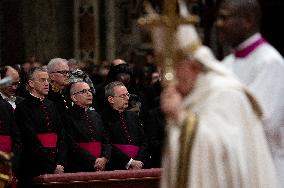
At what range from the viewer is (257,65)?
239 inches

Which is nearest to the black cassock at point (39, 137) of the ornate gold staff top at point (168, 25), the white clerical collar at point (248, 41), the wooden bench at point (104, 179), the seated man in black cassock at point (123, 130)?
the wooden bench at point (104, 179)

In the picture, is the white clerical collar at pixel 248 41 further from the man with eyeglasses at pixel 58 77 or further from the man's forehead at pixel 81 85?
the man with eyeglasses at pixel 58 77

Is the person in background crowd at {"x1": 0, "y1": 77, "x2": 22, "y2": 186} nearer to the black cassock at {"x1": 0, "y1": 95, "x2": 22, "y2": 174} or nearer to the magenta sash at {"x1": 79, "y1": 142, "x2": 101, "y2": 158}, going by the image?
the black cassock at {"x1": 0, "y1": 95, "x2": 22, "y2": 174}

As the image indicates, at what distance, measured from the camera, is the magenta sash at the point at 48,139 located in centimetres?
941

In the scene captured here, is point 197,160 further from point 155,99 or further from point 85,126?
point 155,99

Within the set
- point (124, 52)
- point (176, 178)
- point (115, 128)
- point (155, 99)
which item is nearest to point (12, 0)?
point (124, 52)

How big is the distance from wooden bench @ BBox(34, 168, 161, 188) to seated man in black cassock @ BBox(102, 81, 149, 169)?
667mm

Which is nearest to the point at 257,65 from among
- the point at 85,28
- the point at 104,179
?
the point at 104,179

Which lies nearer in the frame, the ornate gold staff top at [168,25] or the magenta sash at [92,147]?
the ornate gold staff top at [168,25]

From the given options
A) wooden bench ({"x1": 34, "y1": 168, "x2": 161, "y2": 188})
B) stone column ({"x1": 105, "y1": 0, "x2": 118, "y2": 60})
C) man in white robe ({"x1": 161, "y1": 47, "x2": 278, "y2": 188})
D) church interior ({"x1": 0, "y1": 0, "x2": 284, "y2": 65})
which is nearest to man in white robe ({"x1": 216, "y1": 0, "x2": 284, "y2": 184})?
man in white robe ({"x1": 161, "y1": 47, "x2": 278, "y2": 188})

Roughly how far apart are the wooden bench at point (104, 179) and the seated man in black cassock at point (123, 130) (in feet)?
2.19

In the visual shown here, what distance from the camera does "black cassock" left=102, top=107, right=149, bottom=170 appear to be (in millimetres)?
10068

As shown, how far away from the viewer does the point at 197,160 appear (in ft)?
16.5

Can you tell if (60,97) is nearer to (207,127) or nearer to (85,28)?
(207,127)
